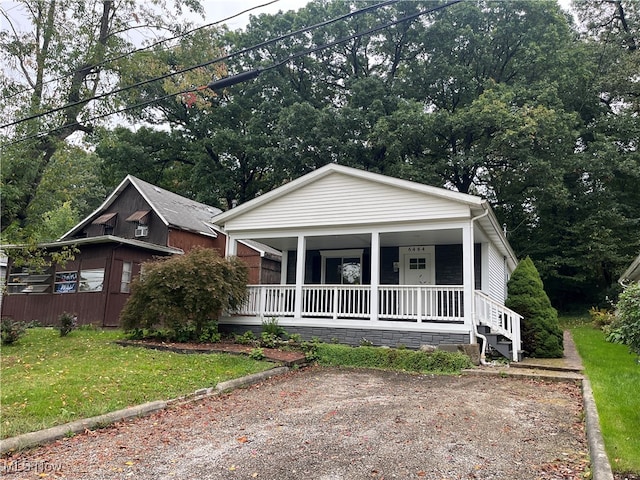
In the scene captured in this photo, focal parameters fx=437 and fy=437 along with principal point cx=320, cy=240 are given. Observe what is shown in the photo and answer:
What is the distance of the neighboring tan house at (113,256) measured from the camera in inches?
603

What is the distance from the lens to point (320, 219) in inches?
448

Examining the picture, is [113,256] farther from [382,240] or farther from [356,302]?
[382,240]

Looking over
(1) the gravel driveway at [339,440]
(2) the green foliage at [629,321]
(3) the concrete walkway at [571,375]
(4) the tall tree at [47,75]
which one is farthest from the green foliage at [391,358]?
(4) the tall tree at [47,75]

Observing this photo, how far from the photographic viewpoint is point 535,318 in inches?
414

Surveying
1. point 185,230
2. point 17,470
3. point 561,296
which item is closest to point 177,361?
point 17,470

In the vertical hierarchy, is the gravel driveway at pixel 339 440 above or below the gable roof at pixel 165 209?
below

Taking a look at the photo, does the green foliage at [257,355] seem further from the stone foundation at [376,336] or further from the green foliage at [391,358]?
the stone foundation at [376,336]

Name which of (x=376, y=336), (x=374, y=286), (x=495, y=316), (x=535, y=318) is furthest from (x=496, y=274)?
(x=376, y=336)

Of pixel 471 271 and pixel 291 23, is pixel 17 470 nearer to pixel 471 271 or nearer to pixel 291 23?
pixel 471 271

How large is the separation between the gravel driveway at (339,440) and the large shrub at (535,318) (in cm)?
353

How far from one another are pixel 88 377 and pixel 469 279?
7.57m

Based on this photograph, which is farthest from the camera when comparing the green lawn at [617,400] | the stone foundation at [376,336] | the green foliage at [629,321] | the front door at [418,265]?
the front door at [418,265]

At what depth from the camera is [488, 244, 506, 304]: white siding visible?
41.4 ft

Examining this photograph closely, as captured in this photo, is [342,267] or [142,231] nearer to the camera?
[342,267]
